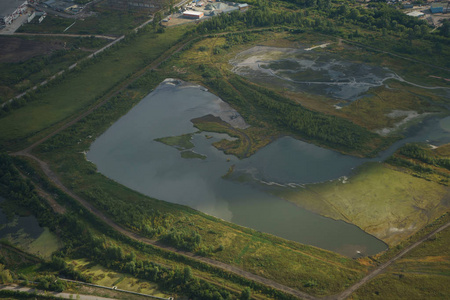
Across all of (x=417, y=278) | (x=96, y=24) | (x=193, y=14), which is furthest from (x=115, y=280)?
(x=193, y=14)

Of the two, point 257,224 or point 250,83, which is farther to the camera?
point 250,83

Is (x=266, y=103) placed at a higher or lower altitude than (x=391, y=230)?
higher

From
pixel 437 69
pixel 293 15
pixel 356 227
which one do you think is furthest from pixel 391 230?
pixel 293 15

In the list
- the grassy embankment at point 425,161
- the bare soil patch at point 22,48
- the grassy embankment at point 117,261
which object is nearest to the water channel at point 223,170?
the grassy embankment at point 425,161

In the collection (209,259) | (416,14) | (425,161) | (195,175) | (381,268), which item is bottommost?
(381,268)

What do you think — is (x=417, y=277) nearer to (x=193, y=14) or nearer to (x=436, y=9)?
(x=436, y=9)

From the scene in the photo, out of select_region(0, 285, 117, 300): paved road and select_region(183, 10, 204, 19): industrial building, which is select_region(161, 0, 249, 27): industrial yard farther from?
select_region(0, 285, 117, 300): paved road

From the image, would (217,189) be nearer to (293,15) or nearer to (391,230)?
(391,230)

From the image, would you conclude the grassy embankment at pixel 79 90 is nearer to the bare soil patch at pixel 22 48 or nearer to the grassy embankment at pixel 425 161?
the bare soil patch at pixel 22 48
